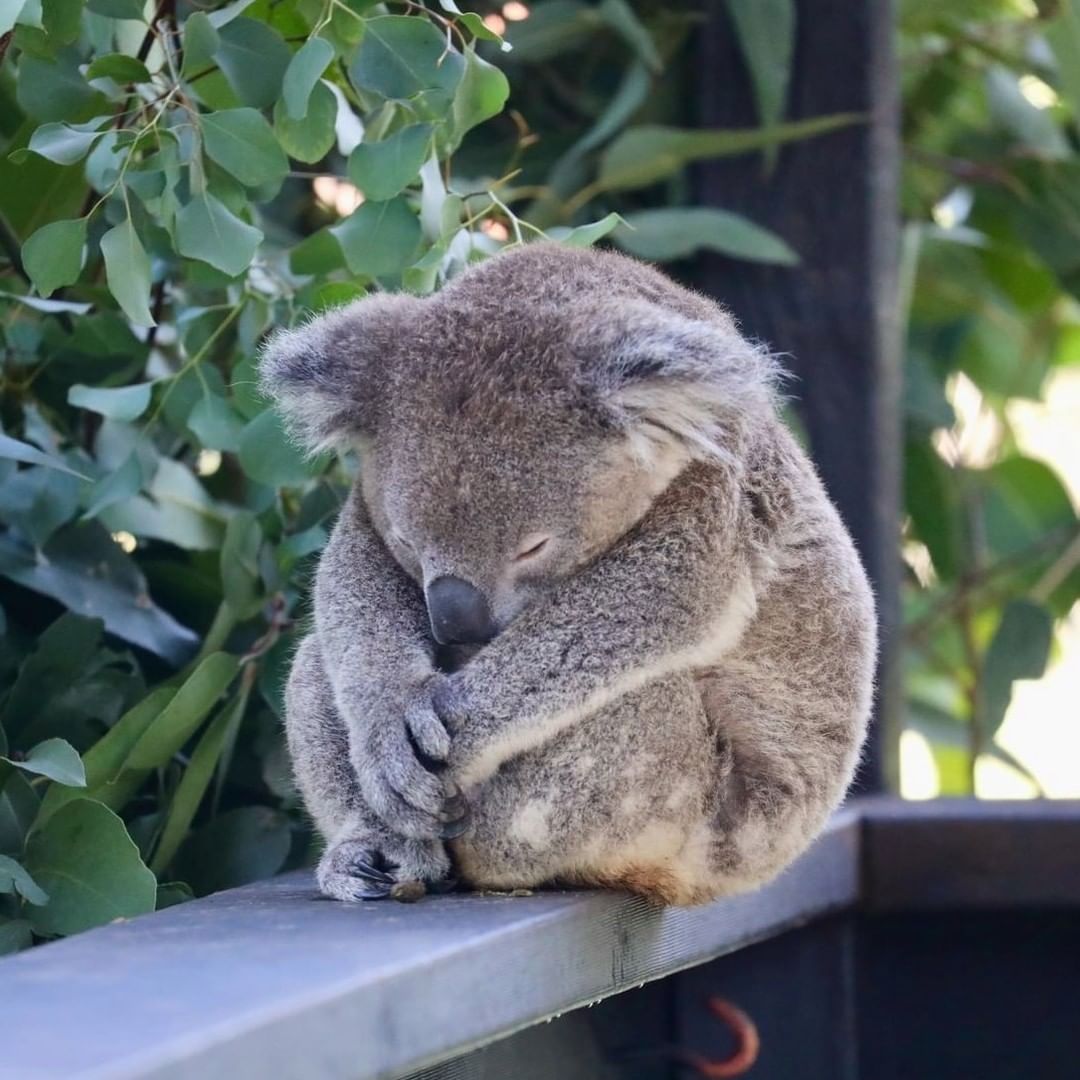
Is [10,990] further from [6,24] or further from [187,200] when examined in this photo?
[187,200]

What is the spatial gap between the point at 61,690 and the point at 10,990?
152 centimetres

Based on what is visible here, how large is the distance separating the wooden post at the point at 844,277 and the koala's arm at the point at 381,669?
1.71 metres

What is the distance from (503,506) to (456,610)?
0.48 ft

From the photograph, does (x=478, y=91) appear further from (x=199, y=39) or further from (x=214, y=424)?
(x=214, y=424)

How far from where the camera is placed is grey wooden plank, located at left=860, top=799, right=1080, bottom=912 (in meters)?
3.36

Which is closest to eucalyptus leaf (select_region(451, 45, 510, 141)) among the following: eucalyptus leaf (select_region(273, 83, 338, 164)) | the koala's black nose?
eucalyptus leaf (select_region(273, 83, 338, 164))

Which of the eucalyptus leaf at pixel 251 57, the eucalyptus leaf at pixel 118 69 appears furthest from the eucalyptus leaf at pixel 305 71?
the eucalyptus leaf at pixel 118 69

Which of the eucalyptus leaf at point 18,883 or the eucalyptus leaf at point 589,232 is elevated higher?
the eucalyptus leaf at point 589,232

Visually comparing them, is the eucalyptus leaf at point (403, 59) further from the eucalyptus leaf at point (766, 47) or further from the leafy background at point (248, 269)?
the eucalyptus leaf at point (766, 47)

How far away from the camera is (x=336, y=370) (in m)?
2.37

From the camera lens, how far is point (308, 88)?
2299 millimetres

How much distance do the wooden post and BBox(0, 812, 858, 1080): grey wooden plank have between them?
67.1 inches

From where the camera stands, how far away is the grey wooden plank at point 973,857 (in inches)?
132

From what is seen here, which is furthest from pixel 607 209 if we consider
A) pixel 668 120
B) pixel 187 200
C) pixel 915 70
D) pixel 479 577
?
pixel 479 577
